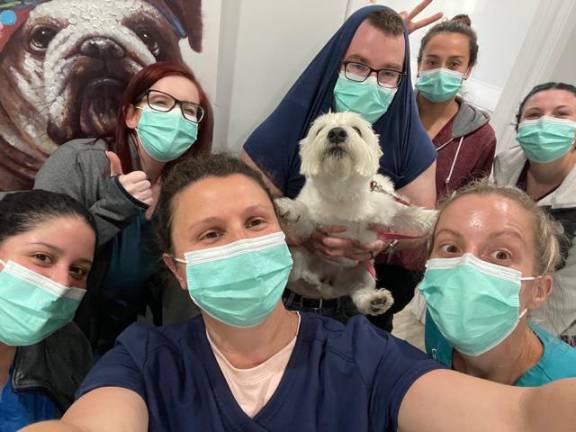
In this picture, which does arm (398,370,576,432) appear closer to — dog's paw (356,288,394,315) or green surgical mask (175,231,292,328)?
green surgical mask (175,231,292,328)

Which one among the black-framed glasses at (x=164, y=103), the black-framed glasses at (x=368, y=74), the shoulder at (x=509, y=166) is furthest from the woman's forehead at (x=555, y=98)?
the black-framed glasses at (x=164, y=103)

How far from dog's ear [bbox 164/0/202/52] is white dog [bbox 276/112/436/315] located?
797 millimetres

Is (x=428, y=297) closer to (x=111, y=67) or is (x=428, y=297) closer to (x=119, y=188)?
(x=119, y=188)

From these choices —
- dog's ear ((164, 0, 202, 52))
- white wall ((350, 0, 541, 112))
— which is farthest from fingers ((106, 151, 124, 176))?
white wall ((350, 0, 541, 112))

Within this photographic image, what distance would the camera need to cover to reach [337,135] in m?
1.55

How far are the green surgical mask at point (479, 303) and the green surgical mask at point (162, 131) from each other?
116 centimetres

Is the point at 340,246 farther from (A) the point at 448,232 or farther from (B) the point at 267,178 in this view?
(A) the point at 448,232

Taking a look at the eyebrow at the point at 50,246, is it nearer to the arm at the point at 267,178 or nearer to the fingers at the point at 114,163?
the fingers at the point at 114,163

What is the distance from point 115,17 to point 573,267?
243cm

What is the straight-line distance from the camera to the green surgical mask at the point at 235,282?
3.36 feet

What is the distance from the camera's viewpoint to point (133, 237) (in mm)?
1658

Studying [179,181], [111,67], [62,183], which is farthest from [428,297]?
[111,67]

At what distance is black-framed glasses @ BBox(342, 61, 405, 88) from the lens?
5.39ft

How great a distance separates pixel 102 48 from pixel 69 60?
0.15 m
